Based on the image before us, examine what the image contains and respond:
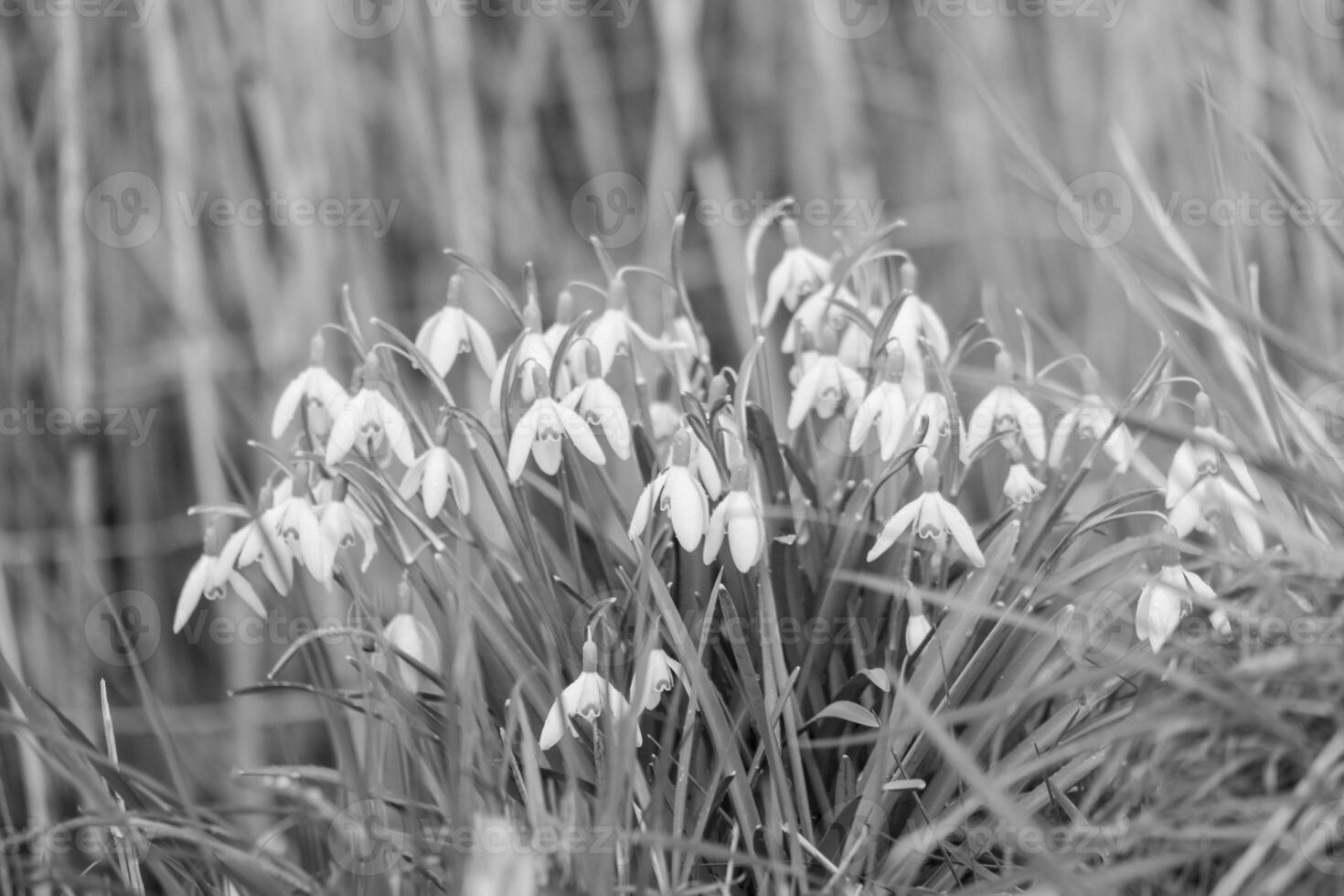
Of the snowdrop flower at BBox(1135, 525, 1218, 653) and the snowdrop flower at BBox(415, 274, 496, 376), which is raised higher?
the snowdrop flower at BBox(415, 274, 496, 376)

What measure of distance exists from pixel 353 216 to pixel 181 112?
299 millimetres

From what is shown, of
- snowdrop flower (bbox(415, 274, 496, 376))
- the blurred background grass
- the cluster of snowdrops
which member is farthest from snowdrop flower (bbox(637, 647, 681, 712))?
the blurred background grass

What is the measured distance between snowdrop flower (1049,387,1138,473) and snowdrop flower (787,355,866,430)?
155 millimetres

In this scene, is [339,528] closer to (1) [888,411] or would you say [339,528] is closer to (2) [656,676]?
(2) [656,676]

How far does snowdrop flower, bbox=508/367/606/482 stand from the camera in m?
0.73

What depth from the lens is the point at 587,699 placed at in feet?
2.29

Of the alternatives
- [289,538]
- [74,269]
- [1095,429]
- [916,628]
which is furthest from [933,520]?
[74,269]

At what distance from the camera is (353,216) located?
1.88 meters

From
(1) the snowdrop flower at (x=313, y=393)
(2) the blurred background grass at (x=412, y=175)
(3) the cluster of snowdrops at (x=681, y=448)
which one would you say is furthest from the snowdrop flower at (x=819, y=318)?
(2) the blurred background grass at (x=412, y=175)

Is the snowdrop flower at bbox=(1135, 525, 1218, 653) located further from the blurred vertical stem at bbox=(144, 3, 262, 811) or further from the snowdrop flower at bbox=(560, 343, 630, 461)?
the blurred vertical stem at bbox=(144, 3, 262, 811)

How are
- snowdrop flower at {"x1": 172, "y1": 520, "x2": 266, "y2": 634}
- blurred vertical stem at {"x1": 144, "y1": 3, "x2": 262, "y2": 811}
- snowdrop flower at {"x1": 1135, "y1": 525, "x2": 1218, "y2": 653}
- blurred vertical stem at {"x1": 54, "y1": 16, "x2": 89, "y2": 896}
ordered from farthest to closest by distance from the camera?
blurred vertical stem at {"x1": 144, "y1": 3, "x2": 262, "y2": 811} → blurred vertical stem at {"x1": 54, "y1": 16, "x2": 89, "y2": 896} → snowdrop flower at {"x1": 172, "y1": 520, "x2": 266, "y2": 634} → snowdrop flower at {"x1": 1135, "y1": 525, "x2": 1218, "y2": 653}

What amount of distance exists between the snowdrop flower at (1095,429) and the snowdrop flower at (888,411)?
147mm

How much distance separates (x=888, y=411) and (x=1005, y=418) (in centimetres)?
11

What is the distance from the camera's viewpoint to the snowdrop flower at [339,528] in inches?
29.8
